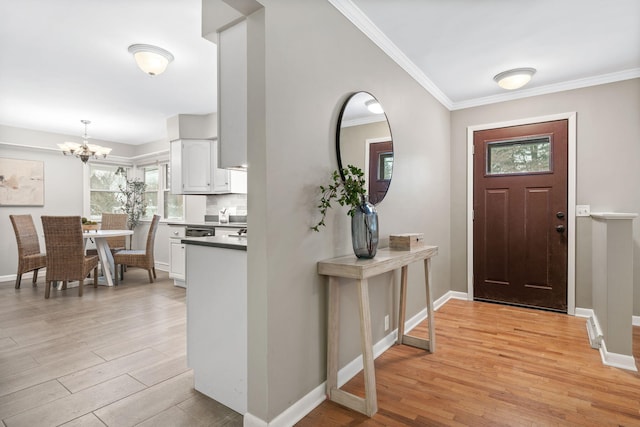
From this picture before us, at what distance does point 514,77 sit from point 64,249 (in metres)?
5.38

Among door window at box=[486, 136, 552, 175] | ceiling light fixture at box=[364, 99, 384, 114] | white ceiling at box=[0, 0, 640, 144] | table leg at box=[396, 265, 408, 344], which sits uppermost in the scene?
white ceiling at box=[0, 0, 640, 144]

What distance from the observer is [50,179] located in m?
5.79

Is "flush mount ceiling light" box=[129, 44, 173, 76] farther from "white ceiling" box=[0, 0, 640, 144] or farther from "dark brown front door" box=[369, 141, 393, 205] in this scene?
"dark brown front door" box=[369, 141, 393, 205]

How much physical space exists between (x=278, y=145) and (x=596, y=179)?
3.42 metres

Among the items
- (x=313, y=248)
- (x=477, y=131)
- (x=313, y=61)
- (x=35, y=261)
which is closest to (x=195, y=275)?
(x=313, y=248)

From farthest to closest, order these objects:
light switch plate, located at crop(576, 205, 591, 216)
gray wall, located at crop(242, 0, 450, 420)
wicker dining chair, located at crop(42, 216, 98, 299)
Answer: wicker dining chair, located at crop(42, 216, 98, 299) → light switch plate, located at crop(576, 205, 591, 216) → gray wall, located at crop(242, 0, 450, 420)

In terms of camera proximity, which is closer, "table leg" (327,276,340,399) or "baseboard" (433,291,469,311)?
"table leg" (327,276,340,399)

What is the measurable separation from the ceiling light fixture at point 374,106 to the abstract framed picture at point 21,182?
5.89 m

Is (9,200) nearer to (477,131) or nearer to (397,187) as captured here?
(397,187)

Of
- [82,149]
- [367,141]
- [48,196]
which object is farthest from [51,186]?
[367,141]

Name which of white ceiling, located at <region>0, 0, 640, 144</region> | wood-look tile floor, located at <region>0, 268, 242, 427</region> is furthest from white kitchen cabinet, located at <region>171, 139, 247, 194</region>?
wood-look tile floor, located at <region>0, 268, 242, 427</region>

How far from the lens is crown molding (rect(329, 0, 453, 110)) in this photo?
2197 mm

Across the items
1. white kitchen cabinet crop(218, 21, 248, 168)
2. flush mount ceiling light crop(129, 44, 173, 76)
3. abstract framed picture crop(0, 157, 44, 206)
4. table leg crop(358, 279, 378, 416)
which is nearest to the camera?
table leg crop(358, 279, 378, 416)

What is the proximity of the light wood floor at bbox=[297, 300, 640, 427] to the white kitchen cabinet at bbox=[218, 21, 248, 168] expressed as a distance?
1492mm
